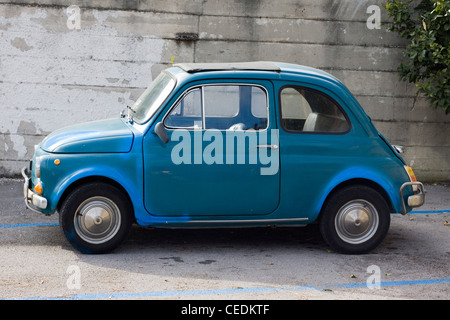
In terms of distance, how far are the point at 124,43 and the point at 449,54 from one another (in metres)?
4.61

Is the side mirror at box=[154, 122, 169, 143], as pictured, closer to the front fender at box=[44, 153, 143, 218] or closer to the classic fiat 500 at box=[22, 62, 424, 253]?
the classic fiat 500 at box=[22, 62, 424, 253]

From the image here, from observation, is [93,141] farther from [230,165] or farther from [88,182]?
[230,165]

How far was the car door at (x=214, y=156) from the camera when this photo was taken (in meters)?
6.79

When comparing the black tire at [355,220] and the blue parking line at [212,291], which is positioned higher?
the black tire at [355,220]

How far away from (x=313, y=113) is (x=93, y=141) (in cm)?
217

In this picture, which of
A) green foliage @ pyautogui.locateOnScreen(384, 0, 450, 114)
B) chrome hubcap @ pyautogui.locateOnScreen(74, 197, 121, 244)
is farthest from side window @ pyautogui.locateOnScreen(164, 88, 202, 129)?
green foliage @ pyautogui.locateOnScreen(384, 0, 450, 114)

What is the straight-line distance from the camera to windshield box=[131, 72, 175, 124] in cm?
693

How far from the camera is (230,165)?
6.83m

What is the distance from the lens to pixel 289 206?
274 inches

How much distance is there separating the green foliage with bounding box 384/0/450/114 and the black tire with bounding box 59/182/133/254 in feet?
17.6

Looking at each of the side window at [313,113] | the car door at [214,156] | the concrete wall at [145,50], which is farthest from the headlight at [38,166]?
the concrete wall at [145,50]

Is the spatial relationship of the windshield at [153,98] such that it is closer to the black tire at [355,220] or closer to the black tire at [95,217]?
the black tire at [95,217]

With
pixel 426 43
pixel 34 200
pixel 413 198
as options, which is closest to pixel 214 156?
pixel 34 200

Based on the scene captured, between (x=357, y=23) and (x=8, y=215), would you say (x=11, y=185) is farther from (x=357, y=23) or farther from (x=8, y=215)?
(x=357, y=23)
